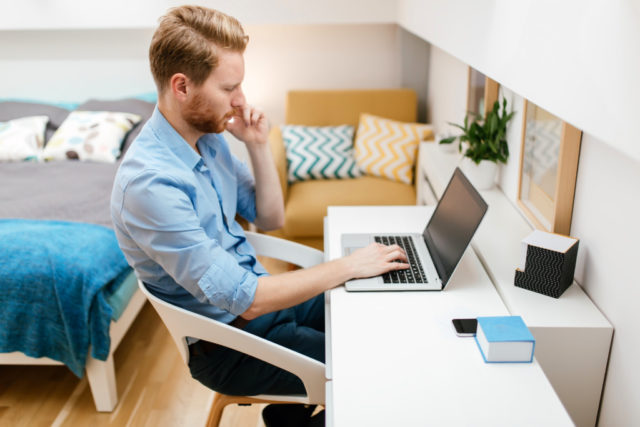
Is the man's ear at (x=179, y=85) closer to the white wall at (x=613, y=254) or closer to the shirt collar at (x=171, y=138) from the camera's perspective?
the shirt collar at (x=171, y=138)

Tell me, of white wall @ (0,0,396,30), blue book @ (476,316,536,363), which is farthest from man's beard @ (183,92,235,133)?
white wall @ (0,0,396,30)

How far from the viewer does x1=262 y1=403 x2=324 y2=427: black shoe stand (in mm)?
1669

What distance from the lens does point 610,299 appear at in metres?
1.27

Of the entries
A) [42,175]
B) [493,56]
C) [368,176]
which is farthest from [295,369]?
[42,175]

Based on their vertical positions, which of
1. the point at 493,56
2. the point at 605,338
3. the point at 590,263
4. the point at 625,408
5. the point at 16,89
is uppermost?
the point at 493,56

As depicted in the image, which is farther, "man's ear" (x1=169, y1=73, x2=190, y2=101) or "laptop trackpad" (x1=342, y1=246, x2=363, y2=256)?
"laptop trackpad" (x1=342, y1=246, x2=363, y2=256)

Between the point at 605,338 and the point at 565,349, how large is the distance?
91 mm

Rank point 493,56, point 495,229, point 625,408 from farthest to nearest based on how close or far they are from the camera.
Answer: point 495,229
point 493,56
point 625,408

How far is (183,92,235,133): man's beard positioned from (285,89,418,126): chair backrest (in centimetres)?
197

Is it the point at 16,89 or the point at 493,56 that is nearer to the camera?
the point at 493,56

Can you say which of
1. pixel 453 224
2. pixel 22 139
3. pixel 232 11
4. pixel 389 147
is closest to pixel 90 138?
pixel 22 139

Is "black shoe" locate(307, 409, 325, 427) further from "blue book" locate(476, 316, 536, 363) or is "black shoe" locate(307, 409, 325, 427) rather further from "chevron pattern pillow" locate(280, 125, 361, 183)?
"chevron pattern pillow" locate(280, 125, 361, 183)

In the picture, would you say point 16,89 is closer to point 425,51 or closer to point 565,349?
point 425,51

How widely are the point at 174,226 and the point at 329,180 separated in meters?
1.93
